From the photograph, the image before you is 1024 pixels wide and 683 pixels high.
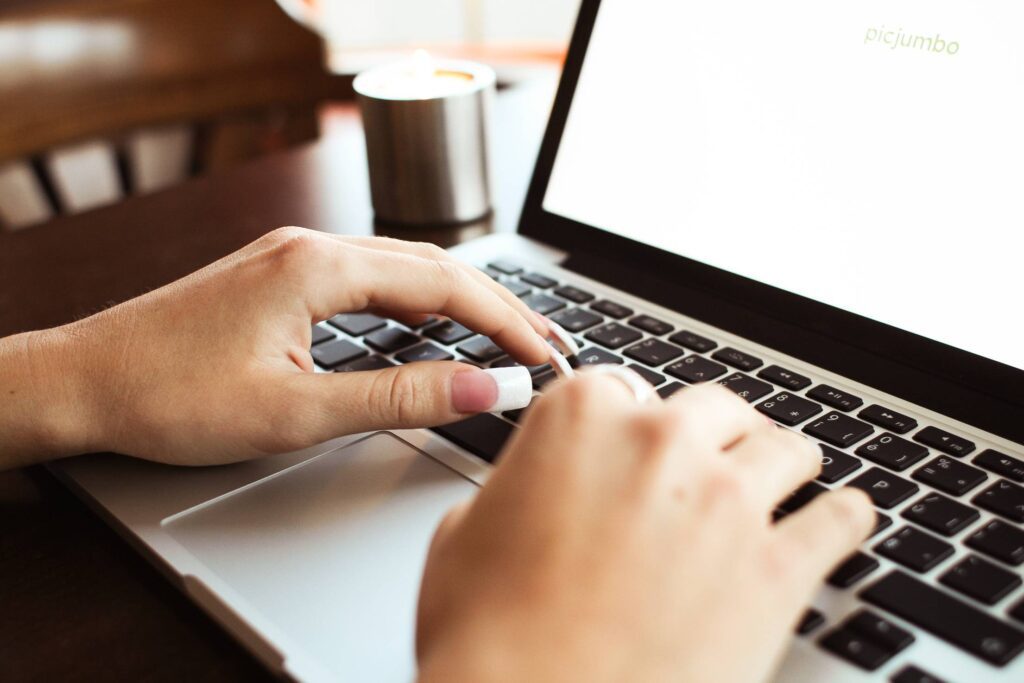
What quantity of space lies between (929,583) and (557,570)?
18cm

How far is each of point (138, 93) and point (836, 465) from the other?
1114 millimetres

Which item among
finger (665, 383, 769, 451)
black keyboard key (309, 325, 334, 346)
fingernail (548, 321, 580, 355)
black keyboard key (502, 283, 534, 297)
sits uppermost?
finger (665, 383, 769, 451)

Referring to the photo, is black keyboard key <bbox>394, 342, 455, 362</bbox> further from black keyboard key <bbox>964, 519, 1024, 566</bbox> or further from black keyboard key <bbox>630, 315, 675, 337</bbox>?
black keyboard key <bbox>964, 519, 1024, 566</bbox>

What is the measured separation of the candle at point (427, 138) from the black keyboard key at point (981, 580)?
57cm

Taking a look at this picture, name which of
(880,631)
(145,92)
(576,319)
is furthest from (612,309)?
(145,92)

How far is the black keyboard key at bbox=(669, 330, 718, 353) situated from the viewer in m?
0.62

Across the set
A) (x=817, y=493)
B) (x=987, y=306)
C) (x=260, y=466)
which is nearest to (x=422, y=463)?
(x=260, y=466)

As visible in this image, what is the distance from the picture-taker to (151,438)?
20.2 inches

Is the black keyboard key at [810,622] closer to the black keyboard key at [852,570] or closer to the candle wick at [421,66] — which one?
the black keyboard key at [852,570]

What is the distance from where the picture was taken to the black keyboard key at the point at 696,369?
1.92ft

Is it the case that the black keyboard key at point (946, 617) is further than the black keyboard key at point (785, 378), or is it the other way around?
the black keyboard key at point (785, 378)

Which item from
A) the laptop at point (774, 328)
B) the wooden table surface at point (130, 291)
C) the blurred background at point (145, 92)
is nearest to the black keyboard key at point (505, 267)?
the laptop at point (774, 328)

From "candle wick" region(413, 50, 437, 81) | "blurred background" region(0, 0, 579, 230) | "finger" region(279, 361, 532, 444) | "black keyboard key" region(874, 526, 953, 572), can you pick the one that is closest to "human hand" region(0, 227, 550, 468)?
"finger" region(279, 361, 532, 444)

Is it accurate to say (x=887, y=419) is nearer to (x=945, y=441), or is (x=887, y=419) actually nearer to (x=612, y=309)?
(x=945, y=441)
